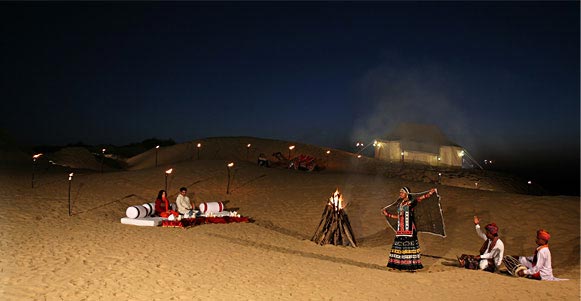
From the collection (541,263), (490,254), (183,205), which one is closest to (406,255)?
(490,254)

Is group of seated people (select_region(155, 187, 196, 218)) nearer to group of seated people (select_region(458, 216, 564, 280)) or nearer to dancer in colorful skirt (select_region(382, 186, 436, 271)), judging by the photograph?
dancer in colorful skirt (select_region(382, 186, 436, 271))

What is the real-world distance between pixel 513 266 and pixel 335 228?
5137 millimetres

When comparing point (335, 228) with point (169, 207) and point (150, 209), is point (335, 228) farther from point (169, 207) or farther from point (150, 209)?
point (150, 209)

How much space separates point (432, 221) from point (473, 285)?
254 inches

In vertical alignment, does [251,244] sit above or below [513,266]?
below

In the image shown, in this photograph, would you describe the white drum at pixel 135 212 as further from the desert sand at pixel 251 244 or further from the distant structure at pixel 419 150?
the distant structure at pixel 419 150

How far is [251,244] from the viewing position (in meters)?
12.6

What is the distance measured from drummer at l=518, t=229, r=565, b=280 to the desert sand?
25cm

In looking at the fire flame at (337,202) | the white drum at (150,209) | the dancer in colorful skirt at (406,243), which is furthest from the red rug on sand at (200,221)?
the dancer in colorful skirt at (406,243)

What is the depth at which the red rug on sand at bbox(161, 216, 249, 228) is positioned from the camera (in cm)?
1382

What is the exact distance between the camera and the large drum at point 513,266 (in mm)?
10327

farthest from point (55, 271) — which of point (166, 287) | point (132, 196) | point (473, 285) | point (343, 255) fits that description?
point (132, 196)

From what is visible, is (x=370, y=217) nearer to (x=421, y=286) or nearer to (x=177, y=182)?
(x=421, y=286)

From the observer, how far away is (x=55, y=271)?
8398 millimetres
